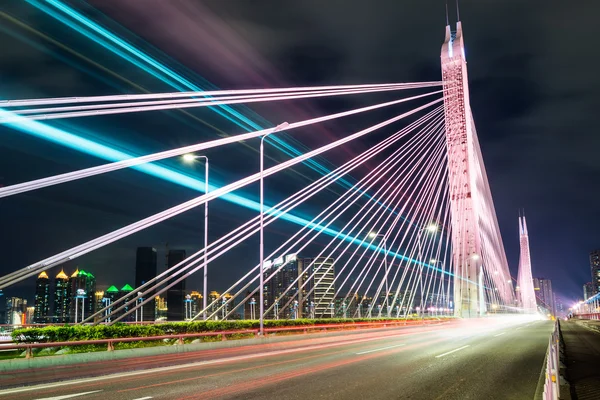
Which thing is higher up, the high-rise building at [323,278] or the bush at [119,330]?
the high-rise building at [323,278]

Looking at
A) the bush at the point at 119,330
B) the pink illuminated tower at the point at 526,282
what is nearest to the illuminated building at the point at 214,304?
the bush at the point at 119,330

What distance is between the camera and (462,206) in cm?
4081

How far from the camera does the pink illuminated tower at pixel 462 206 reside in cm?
3988

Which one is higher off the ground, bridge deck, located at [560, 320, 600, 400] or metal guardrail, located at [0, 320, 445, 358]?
metal guardrail, located at [0, 320, 445, 358]

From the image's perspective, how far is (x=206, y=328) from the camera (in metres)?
22.6

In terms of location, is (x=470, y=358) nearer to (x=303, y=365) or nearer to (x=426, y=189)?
(x=303, y=365)

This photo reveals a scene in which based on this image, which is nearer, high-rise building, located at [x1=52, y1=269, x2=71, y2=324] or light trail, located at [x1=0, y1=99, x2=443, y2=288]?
light trail, located at [x1=0, y1=99, x2=443, y2=288]

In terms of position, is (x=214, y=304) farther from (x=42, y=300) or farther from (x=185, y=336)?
(x=42, y=300)

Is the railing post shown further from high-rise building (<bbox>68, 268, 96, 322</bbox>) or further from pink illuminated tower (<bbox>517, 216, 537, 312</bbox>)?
pink illuminated tower (<bbox>517, 216, 537, 312</bbox>)

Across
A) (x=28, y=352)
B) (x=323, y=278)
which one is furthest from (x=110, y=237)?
(x=323, y=278)

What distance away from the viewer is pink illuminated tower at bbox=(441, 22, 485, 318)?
39875mm

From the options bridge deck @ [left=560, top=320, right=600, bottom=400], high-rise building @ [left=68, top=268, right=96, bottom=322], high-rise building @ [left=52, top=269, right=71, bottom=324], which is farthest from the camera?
high-rise building @ [left=52, top=269, right=71, bottom=324]

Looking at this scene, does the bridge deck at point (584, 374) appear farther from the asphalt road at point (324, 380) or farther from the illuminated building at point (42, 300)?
the illuminated building at point (42, 300)

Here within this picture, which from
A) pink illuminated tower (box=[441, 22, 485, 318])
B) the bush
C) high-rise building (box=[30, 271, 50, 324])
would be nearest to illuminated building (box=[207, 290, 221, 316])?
the bush
